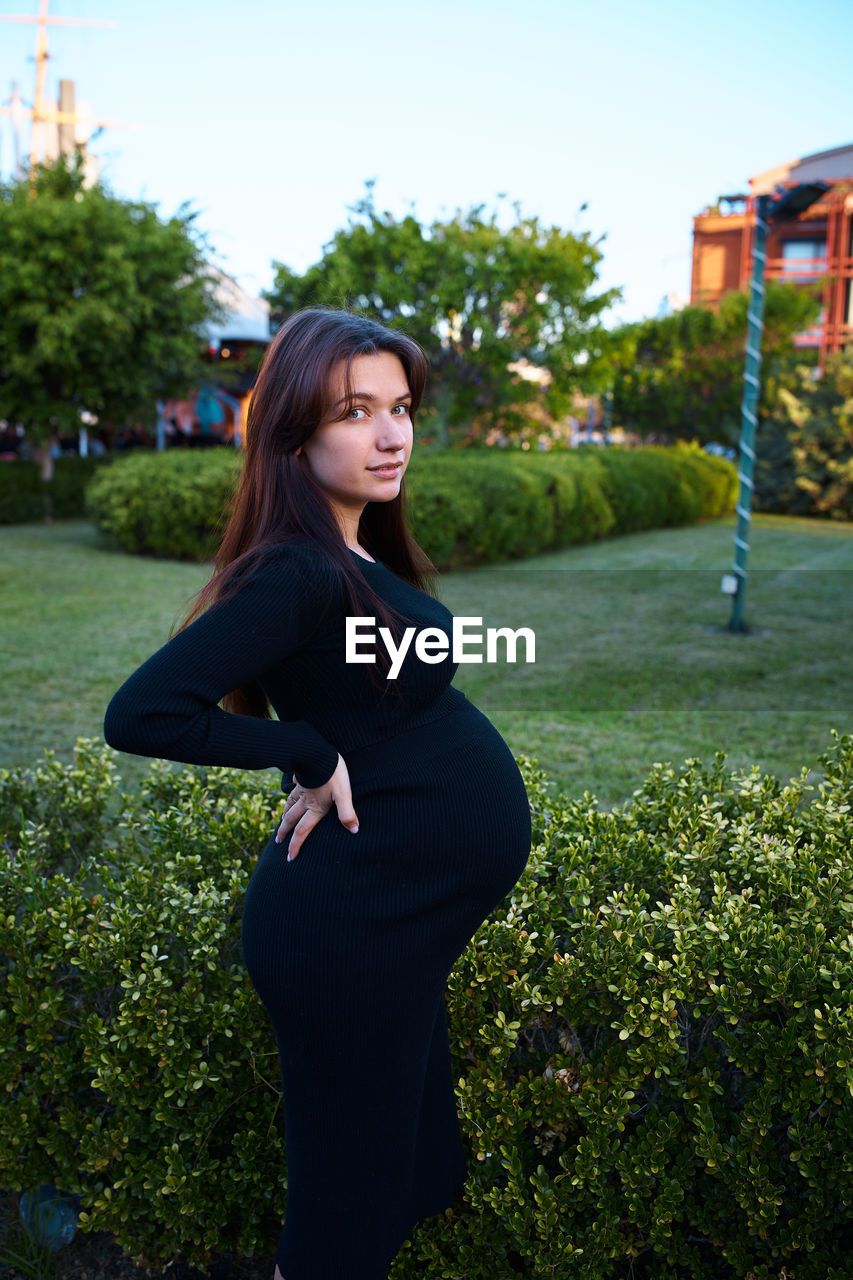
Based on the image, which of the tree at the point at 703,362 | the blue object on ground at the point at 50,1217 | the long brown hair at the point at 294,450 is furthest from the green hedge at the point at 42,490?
the long brown hair at the point at 294,450

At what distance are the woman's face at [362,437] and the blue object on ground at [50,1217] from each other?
67.4 inches

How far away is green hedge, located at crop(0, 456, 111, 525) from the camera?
58.3 ft

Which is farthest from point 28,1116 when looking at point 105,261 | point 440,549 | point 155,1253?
point 105,261

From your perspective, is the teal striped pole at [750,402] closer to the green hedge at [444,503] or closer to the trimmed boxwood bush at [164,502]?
the green hedge at [444,503]

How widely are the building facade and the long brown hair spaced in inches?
1436

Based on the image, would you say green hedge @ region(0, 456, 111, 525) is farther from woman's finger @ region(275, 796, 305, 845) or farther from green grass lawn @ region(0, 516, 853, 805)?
woman's finger @ region(275, 796, 305, 845)

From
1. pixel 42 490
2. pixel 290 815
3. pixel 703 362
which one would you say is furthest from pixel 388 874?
pixel 703 362

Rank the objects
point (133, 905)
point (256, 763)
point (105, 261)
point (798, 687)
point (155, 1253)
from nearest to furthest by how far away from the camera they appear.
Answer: point (256, 763) < point (155, 1253) < point (133, 905) < point (798, 687) < point (105, 261)

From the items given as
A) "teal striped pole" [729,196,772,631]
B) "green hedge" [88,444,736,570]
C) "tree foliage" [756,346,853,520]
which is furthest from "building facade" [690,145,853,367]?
"teal striped pole" [729,196,772,631]

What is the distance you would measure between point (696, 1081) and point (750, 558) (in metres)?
13.8

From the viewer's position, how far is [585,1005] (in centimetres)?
207

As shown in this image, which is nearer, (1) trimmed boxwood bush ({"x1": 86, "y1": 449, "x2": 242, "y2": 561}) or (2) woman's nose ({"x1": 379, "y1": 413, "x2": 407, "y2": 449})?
(2) woman's nose ({"x1": 379, "y1": 413, "x2": 407, "y2": 449})

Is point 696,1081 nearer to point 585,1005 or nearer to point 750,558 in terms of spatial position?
point 585,1005
